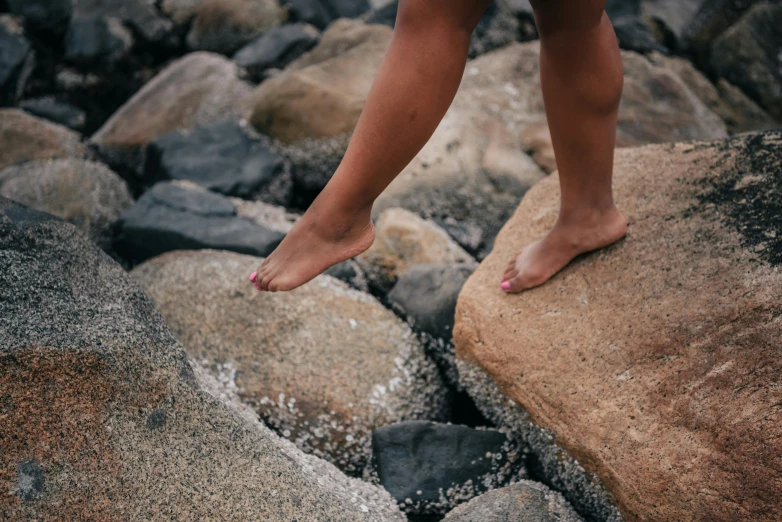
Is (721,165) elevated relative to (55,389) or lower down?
elevated

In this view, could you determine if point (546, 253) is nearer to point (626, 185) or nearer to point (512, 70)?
point (626, 185)

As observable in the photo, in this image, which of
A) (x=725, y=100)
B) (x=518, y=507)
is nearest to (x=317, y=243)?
(x=518, y=507)

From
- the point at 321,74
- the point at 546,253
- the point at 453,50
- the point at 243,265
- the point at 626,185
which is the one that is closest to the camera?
the point at 453,50

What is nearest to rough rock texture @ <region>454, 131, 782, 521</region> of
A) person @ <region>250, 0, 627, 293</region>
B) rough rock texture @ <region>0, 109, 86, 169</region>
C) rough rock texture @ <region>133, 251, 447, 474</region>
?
person @ <region>250, 0, 627, 293</region>

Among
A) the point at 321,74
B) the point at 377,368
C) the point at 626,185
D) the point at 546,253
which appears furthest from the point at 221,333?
the point at 321,74

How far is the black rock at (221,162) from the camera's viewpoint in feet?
11.0

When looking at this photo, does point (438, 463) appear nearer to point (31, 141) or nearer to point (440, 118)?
point (440, 118)

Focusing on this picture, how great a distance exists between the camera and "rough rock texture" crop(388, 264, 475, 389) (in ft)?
7.14

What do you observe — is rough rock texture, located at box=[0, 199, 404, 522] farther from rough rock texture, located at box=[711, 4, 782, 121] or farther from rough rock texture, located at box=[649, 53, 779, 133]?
rough rock texture, located at box=[711, 4, 782, 121]

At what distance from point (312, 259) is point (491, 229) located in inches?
69.4

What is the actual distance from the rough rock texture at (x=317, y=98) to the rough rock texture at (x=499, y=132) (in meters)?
0.54

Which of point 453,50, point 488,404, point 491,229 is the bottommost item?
point 491,229

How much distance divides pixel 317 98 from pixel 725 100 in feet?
11.7

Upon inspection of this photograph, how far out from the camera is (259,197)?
3379 millimetres
